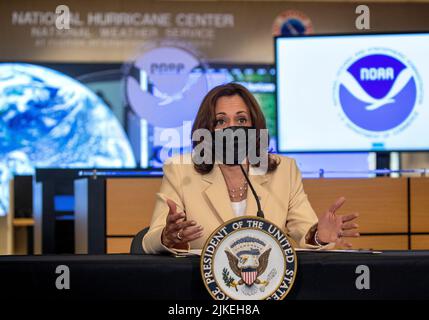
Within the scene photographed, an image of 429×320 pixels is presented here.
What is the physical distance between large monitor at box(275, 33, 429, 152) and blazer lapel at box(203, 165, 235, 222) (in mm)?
1020

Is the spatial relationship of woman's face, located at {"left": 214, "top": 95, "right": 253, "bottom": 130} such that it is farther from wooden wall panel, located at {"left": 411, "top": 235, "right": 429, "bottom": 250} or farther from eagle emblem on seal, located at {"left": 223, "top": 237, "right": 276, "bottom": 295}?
wooden wall panel, located at {"left": 411, "top": 235, "right": 429, "bottom": 250}

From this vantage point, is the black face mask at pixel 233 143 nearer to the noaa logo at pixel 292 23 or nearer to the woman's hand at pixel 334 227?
the woman's hand at pixel 334 227

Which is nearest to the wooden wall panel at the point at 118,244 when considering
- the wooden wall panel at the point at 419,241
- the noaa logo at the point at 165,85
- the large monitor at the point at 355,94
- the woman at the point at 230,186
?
the large monitor at the point at 355,94

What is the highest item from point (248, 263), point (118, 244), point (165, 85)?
point (165, 85)

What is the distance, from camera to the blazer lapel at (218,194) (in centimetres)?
175

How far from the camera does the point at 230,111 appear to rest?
73.2 inches

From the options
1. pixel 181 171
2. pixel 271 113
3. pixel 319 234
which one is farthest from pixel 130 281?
pixel 271 113

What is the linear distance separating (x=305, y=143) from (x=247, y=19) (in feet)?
13.6

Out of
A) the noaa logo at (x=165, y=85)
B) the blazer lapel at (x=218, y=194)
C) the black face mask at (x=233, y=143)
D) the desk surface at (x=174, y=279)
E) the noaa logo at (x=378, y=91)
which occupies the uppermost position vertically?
the noaa logo at (x=165, y=85)

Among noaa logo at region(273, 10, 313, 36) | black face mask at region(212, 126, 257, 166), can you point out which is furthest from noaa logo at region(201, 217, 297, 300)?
noaa logo at region(273, 10, 313, 36)

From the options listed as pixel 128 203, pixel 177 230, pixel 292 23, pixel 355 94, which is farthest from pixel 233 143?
pixel 292 23

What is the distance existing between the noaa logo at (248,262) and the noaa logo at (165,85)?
17.3 feet

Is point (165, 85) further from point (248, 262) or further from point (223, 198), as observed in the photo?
point (248, 262)

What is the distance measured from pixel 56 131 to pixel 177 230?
5275 mm
